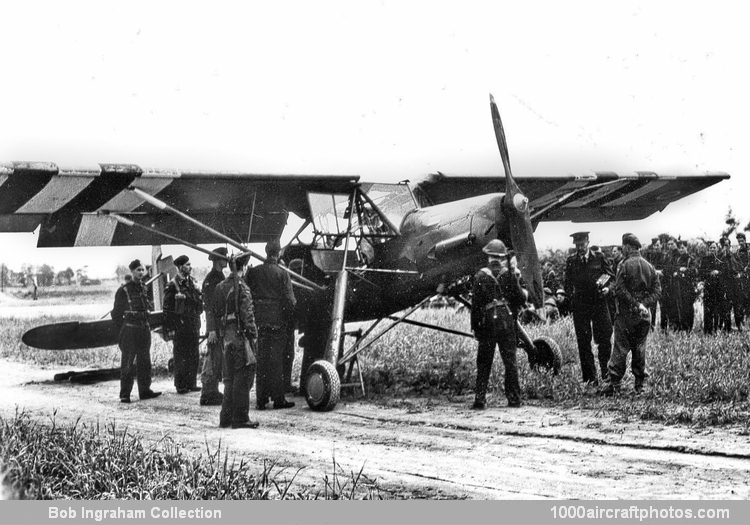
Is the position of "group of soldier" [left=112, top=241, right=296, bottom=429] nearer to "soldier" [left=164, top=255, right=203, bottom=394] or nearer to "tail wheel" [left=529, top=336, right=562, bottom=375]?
"soldier" [left=164, top=255, right=203, bottom=394]

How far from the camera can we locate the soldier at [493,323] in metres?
8.81

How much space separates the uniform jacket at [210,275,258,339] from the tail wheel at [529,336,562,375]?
4.20m

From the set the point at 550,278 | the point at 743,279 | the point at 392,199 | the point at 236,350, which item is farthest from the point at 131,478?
the point at 550,278

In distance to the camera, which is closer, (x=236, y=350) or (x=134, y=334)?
(x=236, y=350)

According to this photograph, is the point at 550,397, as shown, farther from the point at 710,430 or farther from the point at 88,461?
the point at 88,461

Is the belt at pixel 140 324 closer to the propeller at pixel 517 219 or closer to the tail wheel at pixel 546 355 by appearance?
the propeller at pixel 517 219

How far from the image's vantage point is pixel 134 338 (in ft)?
35.3

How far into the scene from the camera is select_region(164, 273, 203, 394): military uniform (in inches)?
452

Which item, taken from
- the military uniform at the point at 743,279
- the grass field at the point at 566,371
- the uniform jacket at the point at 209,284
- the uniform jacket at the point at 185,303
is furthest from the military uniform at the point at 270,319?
the military uniform at the point at 743,279

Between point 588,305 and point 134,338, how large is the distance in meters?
6.56

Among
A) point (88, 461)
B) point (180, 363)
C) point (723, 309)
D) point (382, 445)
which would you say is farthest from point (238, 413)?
point (723, 309)

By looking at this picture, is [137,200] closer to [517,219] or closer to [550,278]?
[517,219]

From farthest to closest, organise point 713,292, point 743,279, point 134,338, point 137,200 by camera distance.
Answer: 1. point 743,279
2. point 713,292
3. point 134,338
4. point 137,200

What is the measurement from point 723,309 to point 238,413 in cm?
956
